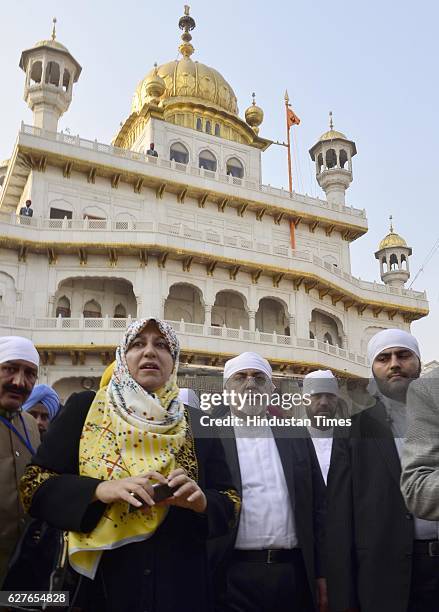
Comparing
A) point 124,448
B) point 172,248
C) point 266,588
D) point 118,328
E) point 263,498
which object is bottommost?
point 266,588

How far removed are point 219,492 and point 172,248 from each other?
15.9 meters

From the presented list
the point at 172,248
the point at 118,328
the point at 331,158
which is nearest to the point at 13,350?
the point at 118,328

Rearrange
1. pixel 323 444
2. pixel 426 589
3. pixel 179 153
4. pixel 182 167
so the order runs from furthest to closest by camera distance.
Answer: pixel 179 153 → pixel 182 167 → pixel 323 444 → pixel 426 589

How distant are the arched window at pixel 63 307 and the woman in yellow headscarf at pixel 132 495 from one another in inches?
667

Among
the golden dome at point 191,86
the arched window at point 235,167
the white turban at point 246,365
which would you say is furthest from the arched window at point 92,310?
the white turban at point 246,365

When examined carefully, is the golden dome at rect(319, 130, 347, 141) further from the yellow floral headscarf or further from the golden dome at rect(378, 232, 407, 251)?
the yellow floral headscarf

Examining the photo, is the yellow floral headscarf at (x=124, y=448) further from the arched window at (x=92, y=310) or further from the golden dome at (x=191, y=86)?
the golden dome at (x=191, y=86)

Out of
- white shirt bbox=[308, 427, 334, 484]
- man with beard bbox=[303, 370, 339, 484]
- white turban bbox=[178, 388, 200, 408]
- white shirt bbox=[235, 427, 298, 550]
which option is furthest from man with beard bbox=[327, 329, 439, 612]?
white turban bbox=[178, 388, 200, 408]

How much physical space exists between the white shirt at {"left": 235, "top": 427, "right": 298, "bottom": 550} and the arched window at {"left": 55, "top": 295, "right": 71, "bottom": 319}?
643 inches

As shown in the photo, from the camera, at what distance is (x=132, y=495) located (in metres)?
1.90

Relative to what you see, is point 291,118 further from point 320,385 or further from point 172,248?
point 320,385

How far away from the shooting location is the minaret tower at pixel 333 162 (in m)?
Result: 25.8

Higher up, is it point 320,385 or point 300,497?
point 320,385

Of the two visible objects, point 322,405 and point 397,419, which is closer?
point 397,419
